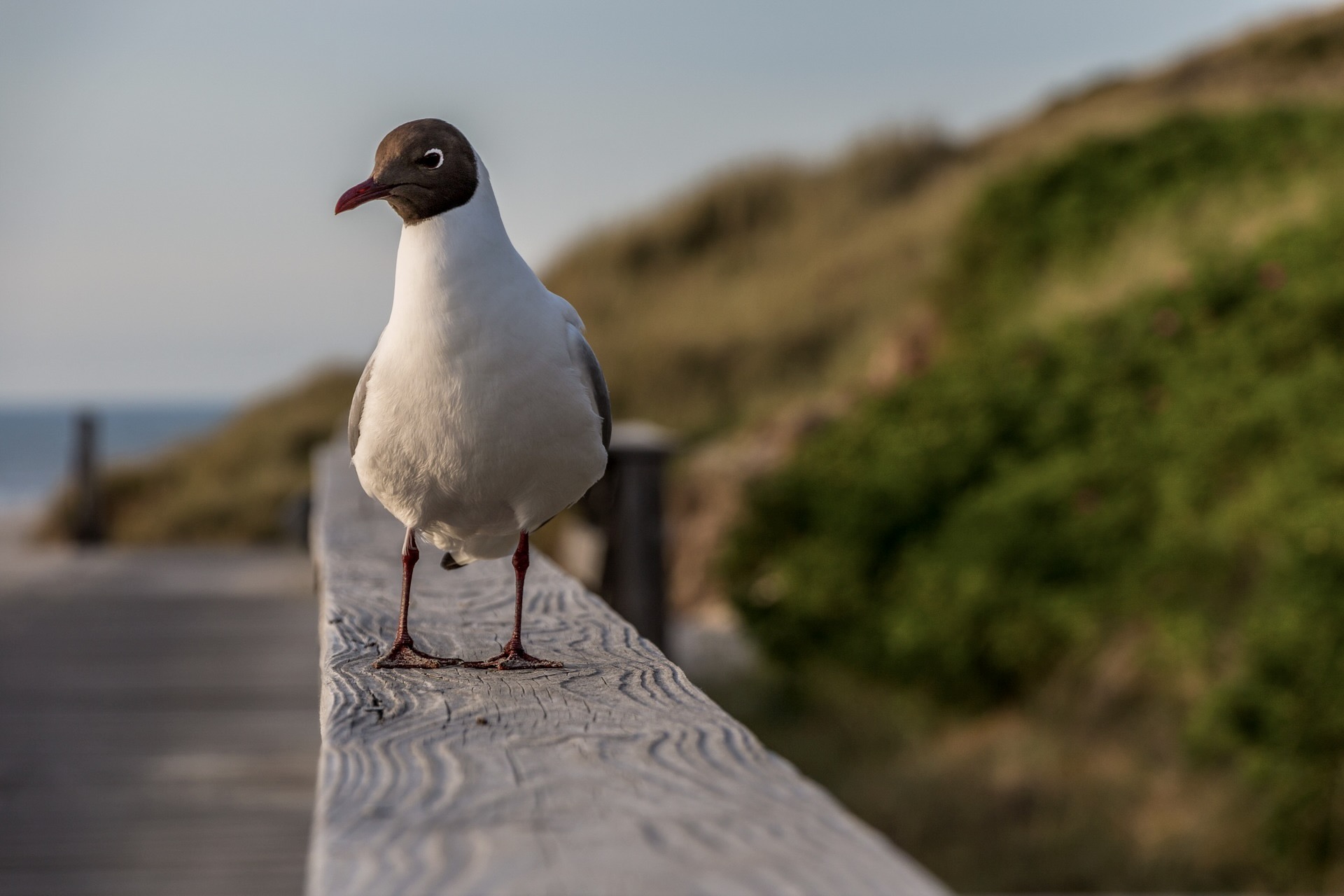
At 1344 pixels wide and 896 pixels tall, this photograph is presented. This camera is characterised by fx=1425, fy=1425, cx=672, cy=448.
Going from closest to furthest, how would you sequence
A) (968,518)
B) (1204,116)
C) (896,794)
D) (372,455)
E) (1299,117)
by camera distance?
(372,455)
(896,794)
(968,518)
(1299,117)
(1204,116)

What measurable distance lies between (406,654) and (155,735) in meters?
5.76

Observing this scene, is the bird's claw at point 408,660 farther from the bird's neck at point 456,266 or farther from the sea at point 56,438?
the sea at point 56,438

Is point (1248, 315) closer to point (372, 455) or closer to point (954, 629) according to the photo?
point (954, 629)

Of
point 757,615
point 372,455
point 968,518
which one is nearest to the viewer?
point 372,455

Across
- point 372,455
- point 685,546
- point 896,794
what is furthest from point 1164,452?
point 685,546

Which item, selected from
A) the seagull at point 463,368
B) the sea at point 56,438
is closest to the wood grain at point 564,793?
the seagull at point 463,368

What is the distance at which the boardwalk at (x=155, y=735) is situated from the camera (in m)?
5.62

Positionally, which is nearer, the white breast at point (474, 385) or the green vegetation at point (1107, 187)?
the white breast at point (474, 385)

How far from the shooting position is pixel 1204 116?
11.9m

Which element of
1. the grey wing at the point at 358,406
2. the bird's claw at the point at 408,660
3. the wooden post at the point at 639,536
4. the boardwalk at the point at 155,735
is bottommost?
the boardwalk at the point at 155,735

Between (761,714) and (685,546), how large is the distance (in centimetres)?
486

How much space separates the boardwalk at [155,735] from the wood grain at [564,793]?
3.90 metres

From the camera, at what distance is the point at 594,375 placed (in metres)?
2.12

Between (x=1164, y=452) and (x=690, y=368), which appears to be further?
(x=690, y=368)
